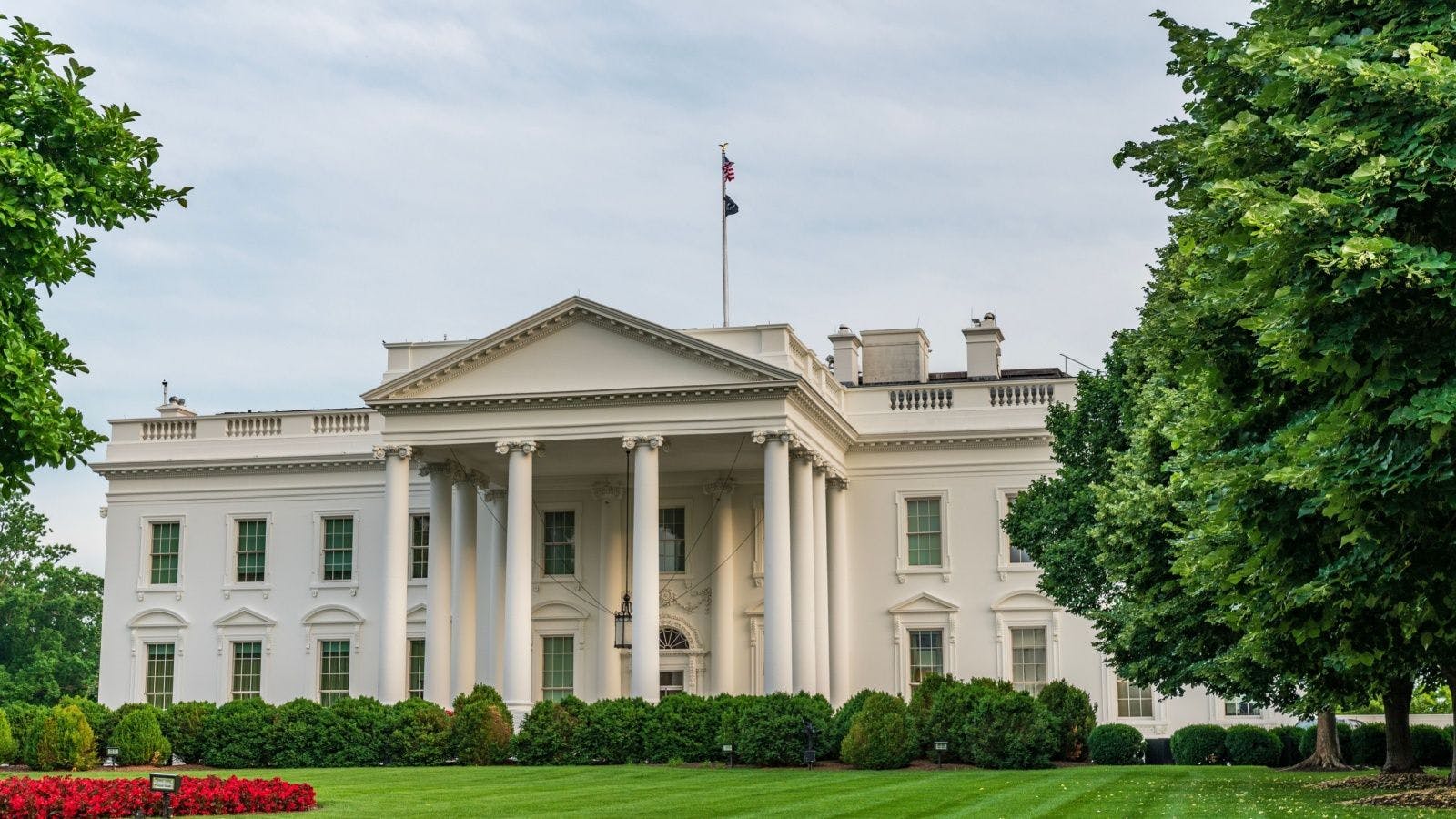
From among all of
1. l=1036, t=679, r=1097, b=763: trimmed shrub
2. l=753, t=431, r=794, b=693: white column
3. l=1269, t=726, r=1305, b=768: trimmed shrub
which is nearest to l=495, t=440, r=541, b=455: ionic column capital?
l=753, t=431, r=794, b=693: white column

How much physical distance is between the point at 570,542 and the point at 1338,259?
1456 inches

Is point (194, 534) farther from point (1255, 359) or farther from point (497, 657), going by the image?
point (1255, 359)

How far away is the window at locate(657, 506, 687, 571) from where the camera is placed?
4703cm

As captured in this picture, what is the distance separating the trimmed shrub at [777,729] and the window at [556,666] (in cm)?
1235

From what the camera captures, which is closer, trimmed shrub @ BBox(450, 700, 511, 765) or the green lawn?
the green lawn

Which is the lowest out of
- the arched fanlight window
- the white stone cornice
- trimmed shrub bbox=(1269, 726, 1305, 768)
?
trimmed shrub bbox=(1269, 726, 1305, 768)

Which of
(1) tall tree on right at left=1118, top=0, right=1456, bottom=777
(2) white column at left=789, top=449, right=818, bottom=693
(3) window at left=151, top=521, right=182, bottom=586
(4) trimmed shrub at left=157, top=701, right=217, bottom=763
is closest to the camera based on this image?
(1) tall tree on right at left=1118, top=0, right=1456, bottom=777

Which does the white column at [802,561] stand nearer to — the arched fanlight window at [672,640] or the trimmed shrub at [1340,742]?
the arched fanlight window at [672,640]

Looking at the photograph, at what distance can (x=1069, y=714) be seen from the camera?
36.6 metres

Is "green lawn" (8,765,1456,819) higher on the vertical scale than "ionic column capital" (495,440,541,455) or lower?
lower

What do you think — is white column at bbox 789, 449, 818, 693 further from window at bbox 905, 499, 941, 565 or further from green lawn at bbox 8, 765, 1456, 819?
green lawn at bbox 8, 765, 1456, 819

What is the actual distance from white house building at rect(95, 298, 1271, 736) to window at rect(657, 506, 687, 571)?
9 centimetres

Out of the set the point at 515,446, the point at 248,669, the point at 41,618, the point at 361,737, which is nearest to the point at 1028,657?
the point at 515,446

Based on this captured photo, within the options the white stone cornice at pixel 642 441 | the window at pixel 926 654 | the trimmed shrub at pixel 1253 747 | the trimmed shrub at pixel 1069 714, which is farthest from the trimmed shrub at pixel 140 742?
the trimmed shrub at pixel 1253 747
